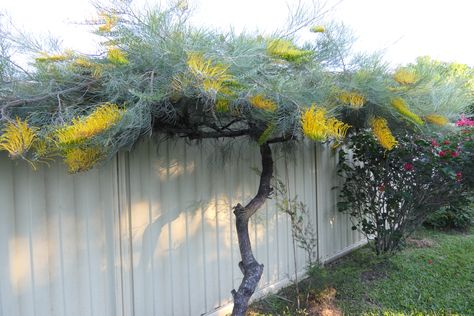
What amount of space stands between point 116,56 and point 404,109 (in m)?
1.91

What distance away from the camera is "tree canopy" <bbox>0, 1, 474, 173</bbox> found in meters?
1.82

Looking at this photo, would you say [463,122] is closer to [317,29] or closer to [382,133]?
[382,133]

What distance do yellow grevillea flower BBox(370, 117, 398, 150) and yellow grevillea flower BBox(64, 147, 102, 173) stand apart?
1.91m

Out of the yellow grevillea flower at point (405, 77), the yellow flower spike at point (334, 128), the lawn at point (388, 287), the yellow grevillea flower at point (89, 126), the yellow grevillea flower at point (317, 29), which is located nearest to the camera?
the yellow grevillea flower at point (89, 126)

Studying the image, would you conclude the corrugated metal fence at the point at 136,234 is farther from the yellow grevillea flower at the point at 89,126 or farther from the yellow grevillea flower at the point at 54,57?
the yellow grevillea flower at the point at 89,126

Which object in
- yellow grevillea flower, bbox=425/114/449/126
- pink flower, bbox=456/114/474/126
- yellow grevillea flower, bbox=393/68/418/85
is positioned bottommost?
yellow grevillea flower, bbox=425/114/449/126

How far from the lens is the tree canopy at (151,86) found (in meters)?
1.82

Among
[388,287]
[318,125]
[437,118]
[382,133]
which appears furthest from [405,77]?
[388,287]

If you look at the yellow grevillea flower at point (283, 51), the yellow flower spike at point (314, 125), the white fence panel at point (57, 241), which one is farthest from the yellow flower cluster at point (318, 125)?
the white fence panel at point (57, 241)

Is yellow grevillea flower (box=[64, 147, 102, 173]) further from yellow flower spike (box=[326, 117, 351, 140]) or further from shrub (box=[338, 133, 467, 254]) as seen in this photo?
shrub (box=[338, 133, 467, 254])

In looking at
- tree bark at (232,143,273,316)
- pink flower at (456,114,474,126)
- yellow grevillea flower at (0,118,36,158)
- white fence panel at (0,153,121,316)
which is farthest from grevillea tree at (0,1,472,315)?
pink flower at (456,114,474,126)

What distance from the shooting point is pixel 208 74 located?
1.81 m

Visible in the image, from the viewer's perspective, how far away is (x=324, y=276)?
3.64 metres

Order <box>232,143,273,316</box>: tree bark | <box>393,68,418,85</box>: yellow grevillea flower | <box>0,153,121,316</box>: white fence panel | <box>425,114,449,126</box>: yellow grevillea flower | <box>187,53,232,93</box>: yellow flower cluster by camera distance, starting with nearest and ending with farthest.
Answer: <box>187,53,232,93</box>: yellow flower cluster < <box>0,153,121,316</box>: white fence panel < <box>393,68,418,85</box>: yellow grevillea flower < <box>232,143,273,316</box>: tree bark < <box>425,114,449,126</box>: yellow grevillea flower
